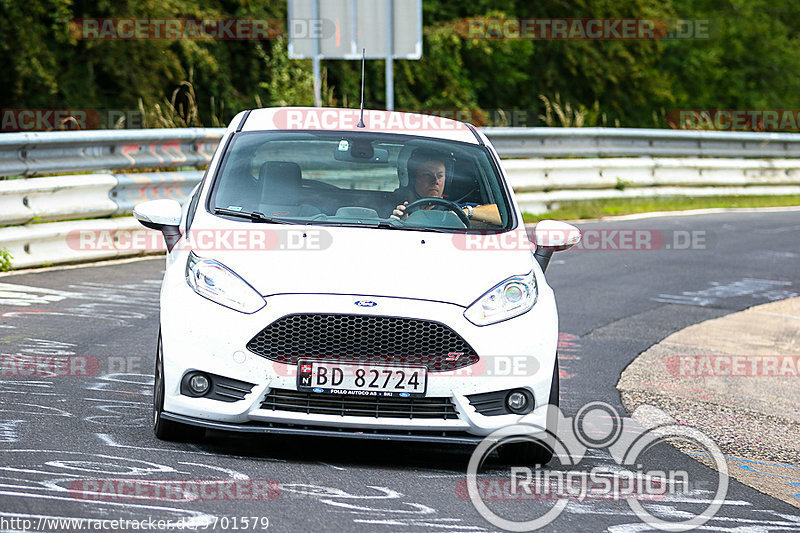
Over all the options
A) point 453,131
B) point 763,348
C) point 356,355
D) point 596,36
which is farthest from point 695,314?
point 596,36

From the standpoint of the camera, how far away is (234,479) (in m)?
5.39

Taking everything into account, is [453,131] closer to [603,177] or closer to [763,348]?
[763,348]

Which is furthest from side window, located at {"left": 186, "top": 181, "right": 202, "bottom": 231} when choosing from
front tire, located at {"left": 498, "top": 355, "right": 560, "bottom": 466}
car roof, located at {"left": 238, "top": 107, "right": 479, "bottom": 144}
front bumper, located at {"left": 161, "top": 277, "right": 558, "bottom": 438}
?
front tire, located at {"left": 498, "top": 355, "right": 560, "bottom": 466}

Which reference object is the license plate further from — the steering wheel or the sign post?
the sign post

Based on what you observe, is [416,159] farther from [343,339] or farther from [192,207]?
[343,339]

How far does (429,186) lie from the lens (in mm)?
7117

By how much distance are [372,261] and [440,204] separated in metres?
1.08

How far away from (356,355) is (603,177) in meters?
14.6

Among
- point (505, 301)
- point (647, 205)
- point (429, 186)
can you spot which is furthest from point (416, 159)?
point (647, 205)

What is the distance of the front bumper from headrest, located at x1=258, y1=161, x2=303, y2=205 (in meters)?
1.02

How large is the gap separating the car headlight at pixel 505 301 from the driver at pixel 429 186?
805mm

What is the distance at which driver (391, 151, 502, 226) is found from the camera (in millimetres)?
6934

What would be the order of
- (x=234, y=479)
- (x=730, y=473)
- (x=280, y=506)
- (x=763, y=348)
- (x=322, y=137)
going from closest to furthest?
(x=280, y=506) → (x=234, y=479) → (x=730, y=473) → (x=322, y=137) → (x=763, y=348)

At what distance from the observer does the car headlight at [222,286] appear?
18.9 feet
